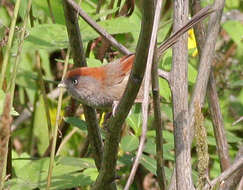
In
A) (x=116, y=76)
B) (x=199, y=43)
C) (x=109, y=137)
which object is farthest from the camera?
(x=116, y=76)

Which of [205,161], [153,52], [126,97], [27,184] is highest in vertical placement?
[153,52]

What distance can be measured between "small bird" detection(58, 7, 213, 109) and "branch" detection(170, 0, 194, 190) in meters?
0.57

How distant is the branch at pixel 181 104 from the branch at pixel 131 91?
0.30m

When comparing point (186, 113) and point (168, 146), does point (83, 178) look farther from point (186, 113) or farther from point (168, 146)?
point (186, 113)

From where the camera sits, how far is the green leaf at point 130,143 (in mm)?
3163

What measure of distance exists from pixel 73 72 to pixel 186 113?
0.93 meters

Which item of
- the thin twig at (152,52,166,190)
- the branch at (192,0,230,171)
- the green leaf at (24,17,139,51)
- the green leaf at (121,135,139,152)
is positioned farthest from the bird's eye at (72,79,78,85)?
the thin twig at (152,52,166,190)

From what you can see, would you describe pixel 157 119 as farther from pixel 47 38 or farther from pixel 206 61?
pixel 47 38

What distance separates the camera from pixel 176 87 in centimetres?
256

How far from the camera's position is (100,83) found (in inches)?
139

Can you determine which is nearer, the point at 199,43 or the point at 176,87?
the point at 176,87

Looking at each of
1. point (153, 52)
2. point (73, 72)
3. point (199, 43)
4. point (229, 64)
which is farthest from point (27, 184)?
point (229, 64)

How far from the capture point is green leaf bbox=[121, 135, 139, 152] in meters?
3.16

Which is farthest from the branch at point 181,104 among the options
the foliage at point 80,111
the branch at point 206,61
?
the foliage at point 80,111
